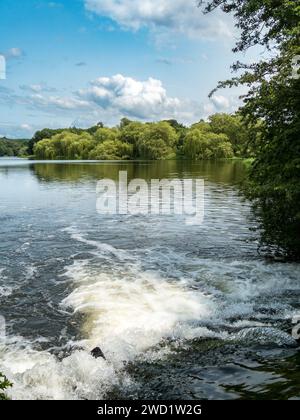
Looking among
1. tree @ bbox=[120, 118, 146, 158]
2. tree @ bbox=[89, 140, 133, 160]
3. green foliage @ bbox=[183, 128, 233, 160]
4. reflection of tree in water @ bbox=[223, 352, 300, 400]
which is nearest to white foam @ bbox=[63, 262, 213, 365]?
reflection of tree in water @ bbox=[223, 352, 300, 400]

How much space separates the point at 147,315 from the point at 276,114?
8801mm

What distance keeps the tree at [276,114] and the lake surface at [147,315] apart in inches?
91.7

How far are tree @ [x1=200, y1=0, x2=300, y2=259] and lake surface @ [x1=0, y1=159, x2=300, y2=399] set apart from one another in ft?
7.64

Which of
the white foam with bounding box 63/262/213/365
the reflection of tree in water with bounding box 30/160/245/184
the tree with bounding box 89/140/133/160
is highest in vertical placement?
the tree with bounding box 89/140/133/160

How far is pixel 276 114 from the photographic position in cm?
1504

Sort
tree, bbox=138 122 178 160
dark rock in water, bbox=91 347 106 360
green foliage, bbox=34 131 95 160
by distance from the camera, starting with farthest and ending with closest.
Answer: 1. green foliage, bbox=34 131 95 160
2. tree, bbox=138 122 178 160
3. dark rock in water, bbox=91 347 106 360

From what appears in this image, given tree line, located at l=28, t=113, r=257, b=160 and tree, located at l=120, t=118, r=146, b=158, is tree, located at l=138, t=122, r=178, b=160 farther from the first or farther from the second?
tree, located at l=120, t=118, r=146, b=158

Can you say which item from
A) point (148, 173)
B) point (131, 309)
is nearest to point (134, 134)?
point (148, 173)

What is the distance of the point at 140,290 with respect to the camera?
46.9 feet

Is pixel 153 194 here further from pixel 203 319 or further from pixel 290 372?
pixel 290 372

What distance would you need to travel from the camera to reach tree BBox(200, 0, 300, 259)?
13.8 metres

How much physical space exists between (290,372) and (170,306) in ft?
16.7

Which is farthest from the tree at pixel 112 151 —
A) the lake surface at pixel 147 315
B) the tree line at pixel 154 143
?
the lake surface at pixel 147 315

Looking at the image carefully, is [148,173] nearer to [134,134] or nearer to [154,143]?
[154,143]
